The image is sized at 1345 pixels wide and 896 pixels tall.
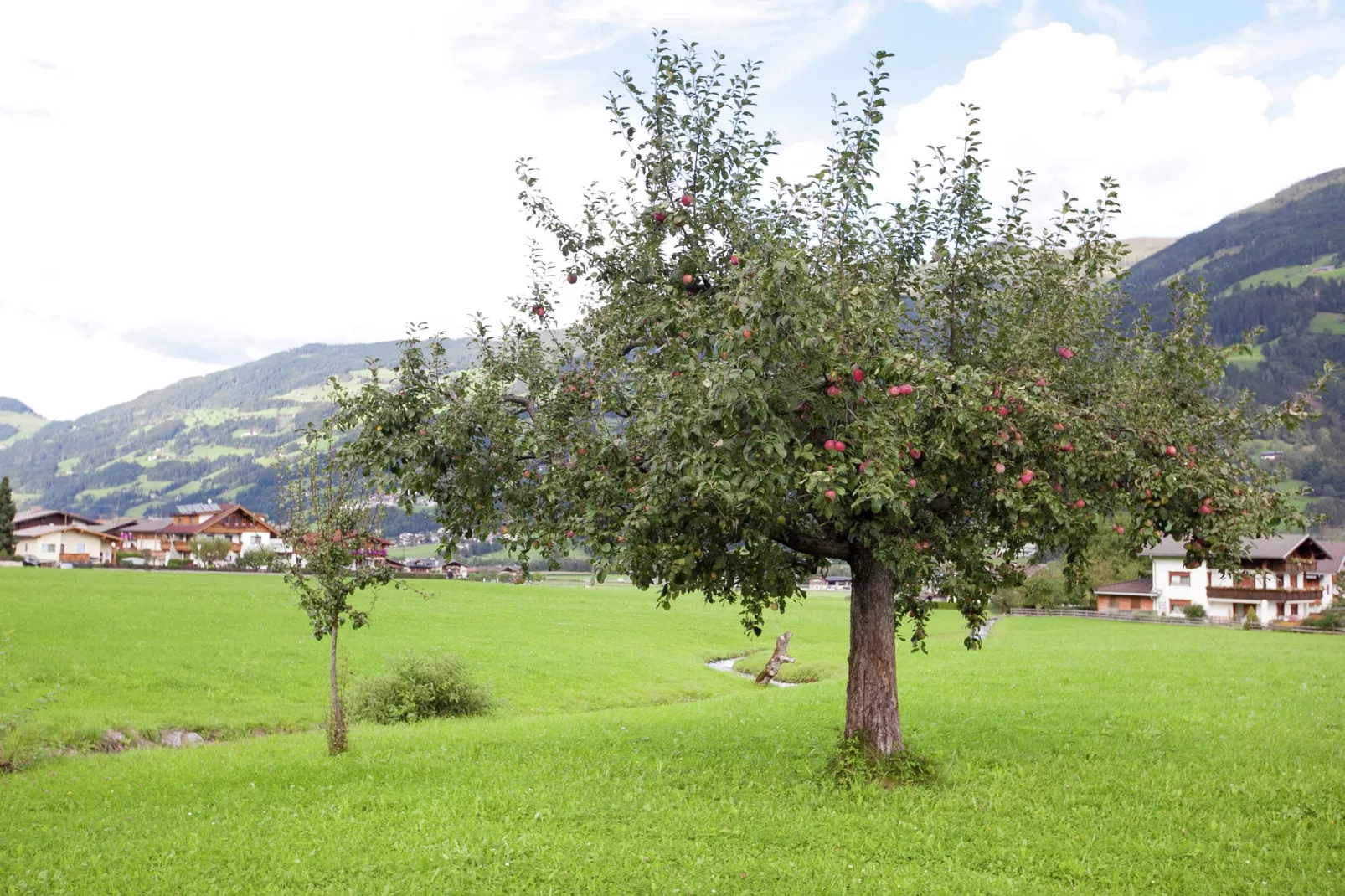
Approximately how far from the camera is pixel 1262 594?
91.0 m

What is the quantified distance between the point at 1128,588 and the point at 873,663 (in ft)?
331

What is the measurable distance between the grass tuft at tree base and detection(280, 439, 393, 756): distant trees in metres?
11.0

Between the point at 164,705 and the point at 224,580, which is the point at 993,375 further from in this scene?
the point at 224,580

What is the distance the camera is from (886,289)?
49.5 feet

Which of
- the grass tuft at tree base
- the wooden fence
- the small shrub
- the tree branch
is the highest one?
the tree branch

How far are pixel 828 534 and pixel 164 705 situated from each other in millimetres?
26803

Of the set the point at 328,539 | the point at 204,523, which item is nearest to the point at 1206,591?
the point at 328,539

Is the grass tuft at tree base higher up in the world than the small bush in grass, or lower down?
higher up

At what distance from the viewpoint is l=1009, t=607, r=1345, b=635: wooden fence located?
76194 millimetres

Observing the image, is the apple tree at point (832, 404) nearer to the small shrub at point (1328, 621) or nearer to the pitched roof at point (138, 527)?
the small shrub at point (1328, 621)

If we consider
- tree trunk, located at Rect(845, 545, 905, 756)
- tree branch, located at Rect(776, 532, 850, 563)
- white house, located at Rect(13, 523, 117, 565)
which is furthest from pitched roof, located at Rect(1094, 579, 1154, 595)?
white house, located at Rect(13, 523, 117, 565)

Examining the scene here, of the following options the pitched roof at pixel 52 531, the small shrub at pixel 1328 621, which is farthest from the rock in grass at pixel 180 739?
the pitched roof at pixel 52 531

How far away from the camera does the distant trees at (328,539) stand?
771 inches

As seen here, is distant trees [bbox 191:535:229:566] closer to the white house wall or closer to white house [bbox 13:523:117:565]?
white house [bbox 13:523:117:565]
